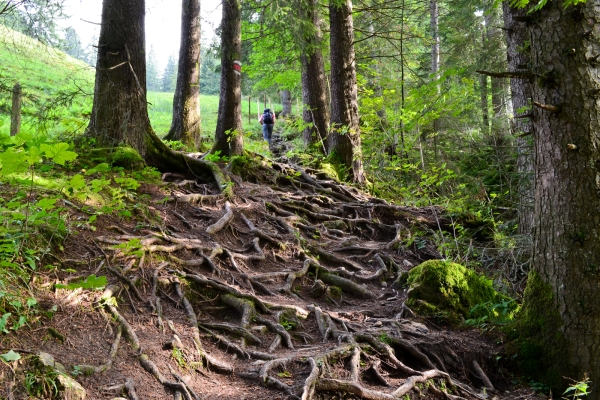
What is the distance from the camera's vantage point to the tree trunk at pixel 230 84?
384 inches

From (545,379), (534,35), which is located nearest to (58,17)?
(534,35)

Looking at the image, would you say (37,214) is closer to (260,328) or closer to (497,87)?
(260,328)

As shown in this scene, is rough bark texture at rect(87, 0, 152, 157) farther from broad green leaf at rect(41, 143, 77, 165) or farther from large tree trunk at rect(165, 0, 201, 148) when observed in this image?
large tree trunk at rect(165, 0, 201, 148)

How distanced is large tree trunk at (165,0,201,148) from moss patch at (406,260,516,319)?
25.9 feet

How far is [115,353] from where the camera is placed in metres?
3.41

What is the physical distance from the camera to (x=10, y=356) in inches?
103

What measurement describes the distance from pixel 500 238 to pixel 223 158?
18.5ft

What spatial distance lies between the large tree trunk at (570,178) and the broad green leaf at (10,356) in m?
4.56

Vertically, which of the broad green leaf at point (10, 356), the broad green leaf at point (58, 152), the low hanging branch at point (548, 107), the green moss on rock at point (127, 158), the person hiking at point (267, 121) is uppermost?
the person hiking at point (267, 121)

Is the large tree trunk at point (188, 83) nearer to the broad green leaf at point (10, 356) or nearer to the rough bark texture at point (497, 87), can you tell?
the rough bark texture at point (497, 87)

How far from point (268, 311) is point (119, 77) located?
4.43m

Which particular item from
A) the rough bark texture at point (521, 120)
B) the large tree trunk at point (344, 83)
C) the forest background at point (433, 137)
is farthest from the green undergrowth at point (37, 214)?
the large tree trunk at point (344, 83)

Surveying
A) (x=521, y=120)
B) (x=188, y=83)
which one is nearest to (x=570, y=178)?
(x=521, y=120)

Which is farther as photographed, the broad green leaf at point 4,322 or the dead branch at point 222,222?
the dead branch at point 222,222
